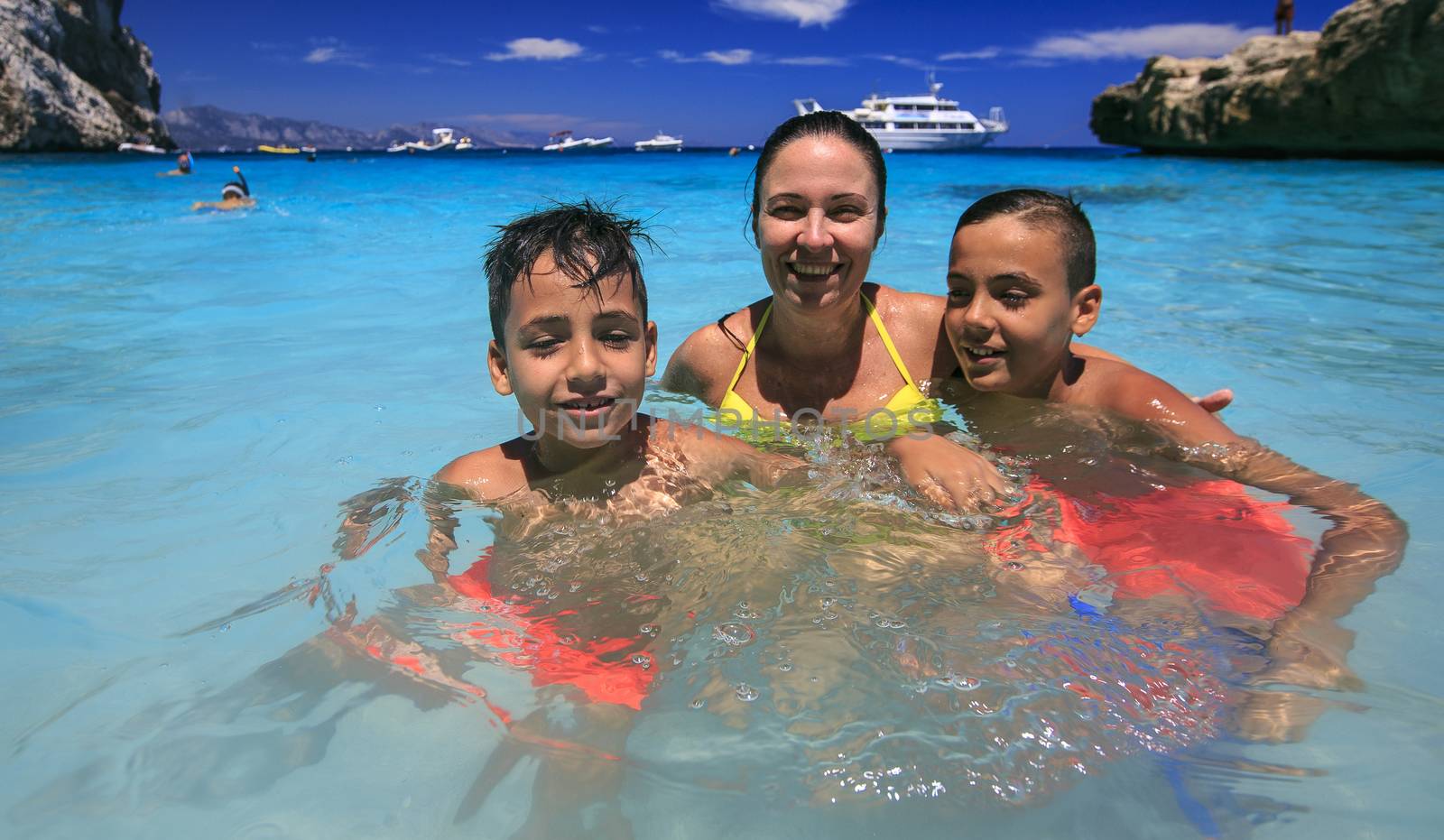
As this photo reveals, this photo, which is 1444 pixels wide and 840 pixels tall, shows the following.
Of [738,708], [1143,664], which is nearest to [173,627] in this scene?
[738,708]

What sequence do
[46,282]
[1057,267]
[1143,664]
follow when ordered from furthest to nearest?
[46,282] < [1057,267] < [1143,664]

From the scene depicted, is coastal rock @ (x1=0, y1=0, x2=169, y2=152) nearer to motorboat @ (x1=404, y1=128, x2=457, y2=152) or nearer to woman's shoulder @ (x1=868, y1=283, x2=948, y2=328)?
motorboat @ (x1=404, y1=128, x2=457, y2=152)

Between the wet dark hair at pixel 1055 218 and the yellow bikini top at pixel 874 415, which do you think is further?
the yellow bikini top at pixel 874 415

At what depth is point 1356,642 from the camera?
2.05m

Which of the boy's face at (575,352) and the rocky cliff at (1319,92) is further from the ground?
the rocky cliff at (1319,92)

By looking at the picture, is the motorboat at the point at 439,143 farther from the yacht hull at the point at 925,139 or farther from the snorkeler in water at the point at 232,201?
the snorkeler in water at the point at 232,201

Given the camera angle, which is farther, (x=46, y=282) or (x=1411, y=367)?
(x=46, y=282)

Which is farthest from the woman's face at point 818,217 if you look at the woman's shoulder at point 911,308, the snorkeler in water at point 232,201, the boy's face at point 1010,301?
the snorkeler in water at point 232,201

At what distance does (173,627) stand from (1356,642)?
3.10m

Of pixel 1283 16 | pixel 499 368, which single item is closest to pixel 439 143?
pixel 1283 16

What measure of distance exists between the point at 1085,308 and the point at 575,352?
192 cm

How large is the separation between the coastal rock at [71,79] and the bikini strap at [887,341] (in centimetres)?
5542

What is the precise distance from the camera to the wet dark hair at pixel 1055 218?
9.51 ft

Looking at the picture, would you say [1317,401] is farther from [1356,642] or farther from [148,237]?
[148,237]
